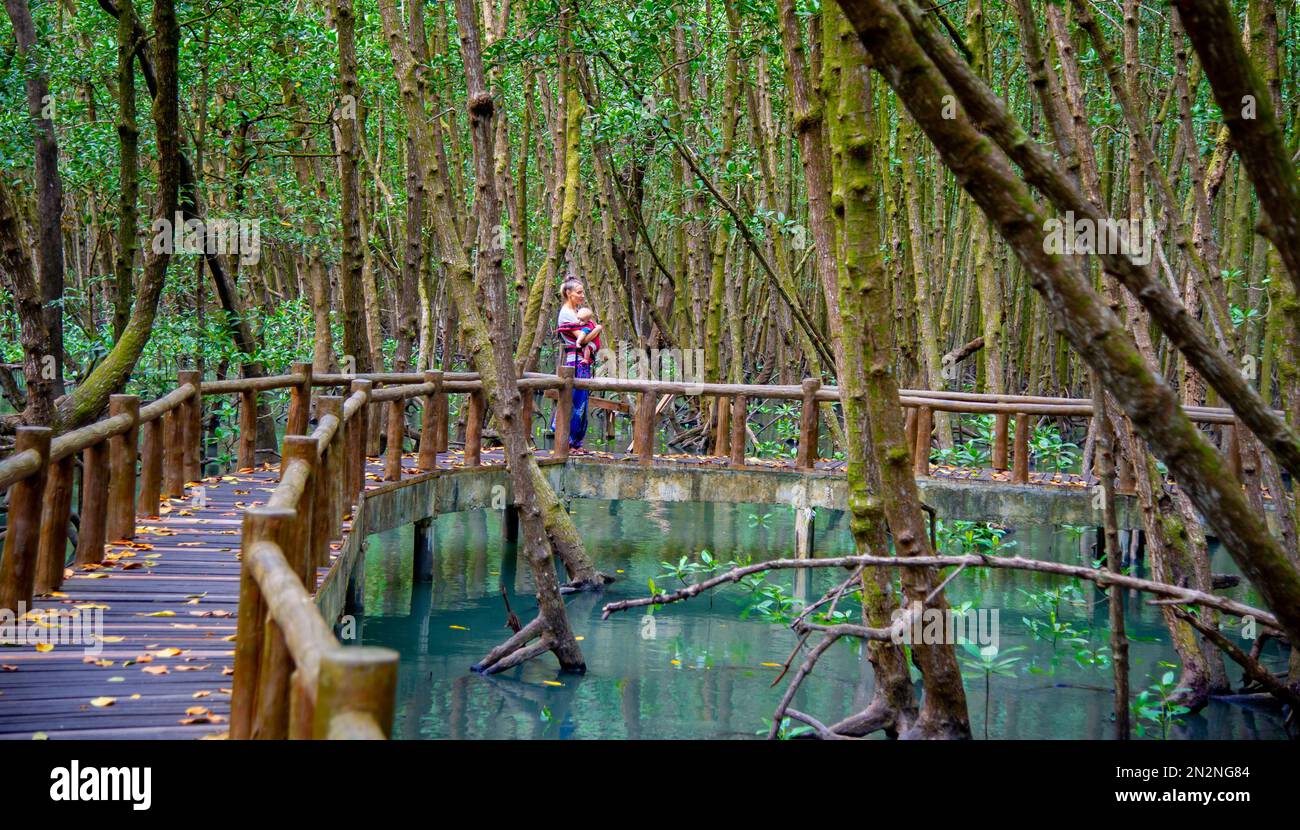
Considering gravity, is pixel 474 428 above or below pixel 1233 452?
above

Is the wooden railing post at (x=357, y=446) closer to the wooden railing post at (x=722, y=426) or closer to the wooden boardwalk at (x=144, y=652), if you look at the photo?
the wooden boardwalk at (x=144, y=652)

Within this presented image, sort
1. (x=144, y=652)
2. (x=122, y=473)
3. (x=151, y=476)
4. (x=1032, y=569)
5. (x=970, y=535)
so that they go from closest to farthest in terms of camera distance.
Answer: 1. (x=1032, y=569)
2. (x=144, y=652)
3. (x=122, y=473)
4. (x=151, y=476)
5. (x=970, y=535)

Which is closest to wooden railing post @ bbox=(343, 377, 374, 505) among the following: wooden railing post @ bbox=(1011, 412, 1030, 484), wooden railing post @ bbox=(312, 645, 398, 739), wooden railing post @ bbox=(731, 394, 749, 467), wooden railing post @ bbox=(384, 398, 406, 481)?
wooden railing post @ bbox=(384, 398, 406, 481)

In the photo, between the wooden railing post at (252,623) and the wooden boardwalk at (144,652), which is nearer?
the wooden railing post at (252,623)

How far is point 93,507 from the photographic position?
6438mm

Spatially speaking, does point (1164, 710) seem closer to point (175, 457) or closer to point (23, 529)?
point (23, 529)

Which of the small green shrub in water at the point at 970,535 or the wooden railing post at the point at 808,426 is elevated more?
the wooden railing post at the point at 808,426

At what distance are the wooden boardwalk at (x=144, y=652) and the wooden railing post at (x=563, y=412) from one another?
539 cm

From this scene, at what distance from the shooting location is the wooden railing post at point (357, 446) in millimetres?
8852

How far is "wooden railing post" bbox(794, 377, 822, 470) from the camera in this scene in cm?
1243

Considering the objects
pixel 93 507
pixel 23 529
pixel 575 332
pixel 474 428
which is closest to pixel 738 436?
pixel 575 332

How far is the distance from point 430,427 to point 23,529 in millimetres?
6161

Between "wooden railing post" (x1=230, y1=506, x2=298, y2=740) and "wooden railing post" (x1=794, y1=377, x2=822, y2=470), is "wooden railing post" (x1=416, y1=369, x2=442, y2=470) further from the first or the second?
"wooden railing post" (x1=230, y1=506, x2=298, y2=740)

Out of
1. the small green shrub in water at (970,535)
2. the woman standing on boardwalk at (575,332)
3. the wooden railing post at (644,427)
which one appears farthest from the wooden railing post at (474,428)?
the small green shrub in water at (970,535)
